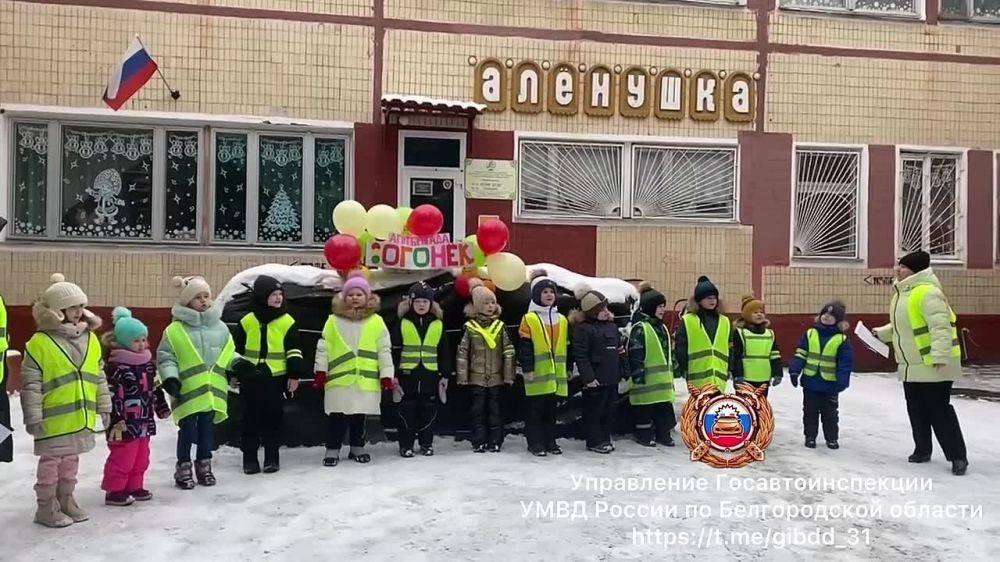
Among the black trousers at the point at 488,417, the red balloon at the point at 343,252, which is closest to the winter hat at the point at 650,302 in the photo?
the black trousers at the point at 488,417

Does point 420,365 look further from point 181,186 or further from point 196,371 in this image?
point 181,186

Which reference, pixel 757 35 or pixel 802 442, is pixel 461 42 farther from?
pixel 802 442

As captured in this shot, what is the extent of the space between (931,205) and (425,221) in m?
8.25

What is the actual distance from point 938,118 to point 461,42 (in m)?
6.69

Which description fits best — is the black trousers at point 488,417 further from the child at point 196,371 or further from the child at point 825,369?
the child at point 825,369

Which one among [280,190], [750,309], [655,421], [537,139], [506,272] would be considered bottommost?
[655,421]

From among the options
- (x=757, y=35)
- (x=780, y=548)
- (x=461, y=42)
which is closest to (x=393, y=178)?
(x=461, y=42)

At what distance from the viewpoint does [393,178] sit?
1070cm

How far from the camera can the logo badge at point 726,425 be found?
22.0ft

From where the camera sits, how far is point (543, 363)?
680 centimetres

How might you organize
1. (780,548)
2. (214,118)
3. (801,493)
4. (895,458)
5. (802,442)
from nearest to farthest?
1. (780,548)
2. (801,493)
3. (895,458)
4. (802,442)
5. (214,118)

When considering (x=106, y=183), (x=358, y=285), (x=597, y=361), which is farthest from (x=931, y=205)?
(x=106, y=183)

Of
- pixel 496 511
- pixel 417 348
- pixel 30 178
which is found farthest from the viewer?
pixel 30 178

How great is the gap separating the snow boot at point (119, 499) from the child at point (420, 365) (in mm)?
2053
